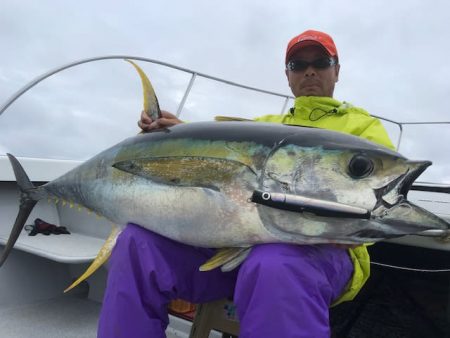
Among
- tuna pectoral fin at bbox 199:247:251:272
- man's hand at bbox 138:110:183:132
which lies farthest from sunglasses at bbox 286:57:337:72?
tuna pectoral fin at bbox 199:247:251:272

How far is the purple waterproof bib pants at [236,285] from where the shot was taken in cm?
116

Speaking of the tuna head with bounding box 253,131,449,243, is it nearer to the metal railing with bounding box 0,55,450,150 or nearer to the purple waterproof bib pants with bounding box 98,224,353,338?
the purple waterproof bib pants with bounding box 98,224,353,338

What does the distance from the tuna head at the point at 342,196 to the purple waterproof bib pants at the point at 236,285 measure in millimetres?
111

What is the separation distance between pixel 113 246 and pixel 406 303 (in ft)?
7.00

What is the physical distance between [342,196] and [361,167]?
0.30ft

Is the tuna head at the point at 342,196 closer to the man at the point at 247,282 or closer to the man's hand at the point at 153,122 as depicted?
the man at the point at 247,282

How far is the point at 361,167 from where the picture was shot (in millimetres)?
1158

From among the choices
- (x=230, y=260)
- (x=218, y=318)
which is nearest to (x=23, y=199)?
(x=218, y=318)

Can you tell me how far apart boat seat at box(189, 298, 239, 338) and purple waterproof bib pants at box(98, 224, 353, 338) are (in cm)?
10

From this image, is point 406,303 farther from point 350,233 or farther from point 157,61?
point 157,61

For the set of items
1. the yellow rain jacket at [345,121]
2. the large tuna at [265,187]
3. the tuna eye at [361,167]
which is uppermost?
the yellow rain jacket at [345,121]

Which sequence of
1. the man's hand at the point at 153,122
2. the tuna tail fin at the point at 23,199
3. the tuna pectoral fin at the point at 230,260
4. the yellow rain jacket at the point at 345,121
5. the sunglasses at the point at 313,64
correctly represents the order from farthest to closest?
the sunglasses at the point at 313,64
the tuna tail fin at the point at 23,199
the man's hand at the point at 153,122
the yellow rain jacket at the point at 345,121
the tuna pectoral fin at the point at 230,260

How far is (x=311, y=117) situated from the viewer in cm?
202

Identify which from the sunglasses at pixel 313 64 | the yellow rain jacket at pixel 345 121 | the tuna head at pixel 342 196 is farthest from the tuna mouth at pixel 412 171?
the sunglasses at pixel 313 64
